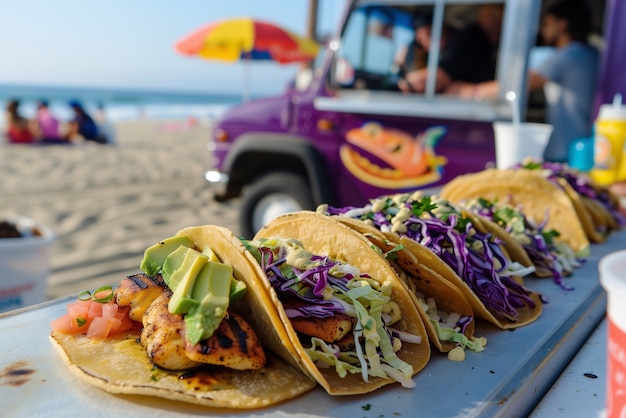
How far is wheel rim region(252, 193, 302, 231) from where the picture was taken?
608cm

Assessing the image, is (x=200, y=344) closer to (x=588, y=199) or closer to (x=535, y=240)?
(x=535, y=240)

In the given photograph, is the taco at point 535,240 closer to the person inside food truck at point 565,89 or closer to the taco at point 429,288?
the taco at point 429,288

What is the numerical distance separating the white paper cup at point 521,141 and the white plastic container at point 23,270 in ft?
10.7

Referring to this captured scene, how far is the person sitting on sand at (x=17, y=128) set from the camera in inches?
628

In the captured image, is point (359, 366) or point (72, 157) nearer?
point (359, 366)

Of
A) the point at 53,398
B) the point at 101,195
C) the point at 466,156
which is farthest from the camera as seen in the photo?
the point at 101,195

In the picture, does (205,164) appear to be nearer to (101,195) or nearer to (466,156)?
(101,195)

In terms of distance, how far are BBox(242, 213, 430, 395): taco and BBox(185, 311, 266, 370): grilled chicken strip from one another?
116mm

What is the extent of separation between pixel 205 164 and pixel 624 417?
13.9 meters

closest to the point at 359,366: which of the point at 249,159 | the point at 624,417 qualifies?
the point at 624,417

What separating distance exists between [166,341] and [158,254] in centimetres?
38

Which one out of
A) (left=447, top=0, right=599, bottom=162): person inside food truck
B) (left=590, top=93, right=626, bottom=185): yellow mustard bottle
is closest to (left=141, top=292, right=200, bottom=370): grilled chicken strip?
(left=590, top=93, right=626, bottom=185): yellow mustard bottle

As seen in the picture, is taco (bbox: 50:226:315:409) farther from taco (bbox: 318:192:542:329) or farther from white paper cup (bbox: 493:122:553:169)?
white paper cup (bbox: 493:122:553:169)

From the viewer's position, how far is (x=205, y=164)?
47.7 ft
